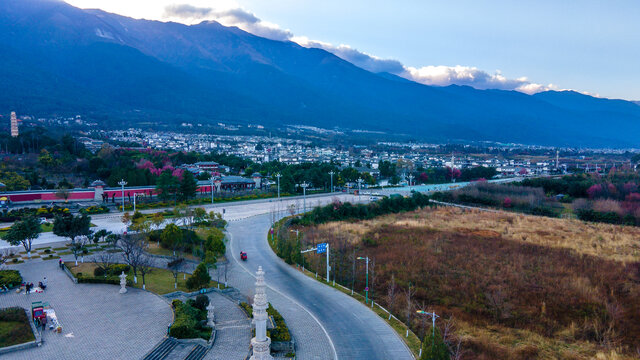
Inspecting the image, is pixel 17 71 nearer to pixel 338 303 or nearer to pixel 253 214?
pixel 253 214

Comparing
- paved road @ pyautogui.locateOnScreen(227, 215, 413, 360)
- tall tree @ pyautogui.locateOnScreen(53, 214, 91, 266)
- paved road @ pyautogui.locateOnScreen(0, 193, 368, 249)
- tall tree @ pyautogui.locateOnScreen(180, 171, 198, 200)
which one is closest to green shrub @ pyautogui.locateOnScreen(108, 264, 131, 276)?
tall tree @ pyautogui.locateOnScreen(53, 214, 91, 266)

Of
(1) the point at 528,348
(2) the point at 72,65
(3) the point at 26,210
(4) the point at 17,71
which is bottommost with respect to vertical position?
(1) the point at 528,348

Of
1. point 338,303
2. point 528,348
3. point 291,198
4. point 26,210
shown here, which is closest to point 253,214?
point 291,198

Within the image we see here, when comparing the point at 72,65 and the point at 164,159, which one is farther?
the point at 72,65

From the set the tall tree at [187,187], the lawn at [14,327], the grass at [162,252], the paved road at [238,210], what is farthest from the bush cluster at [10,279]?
the tall tree at [187,187]

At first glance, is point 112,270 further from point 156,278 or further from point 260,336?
point 260,336

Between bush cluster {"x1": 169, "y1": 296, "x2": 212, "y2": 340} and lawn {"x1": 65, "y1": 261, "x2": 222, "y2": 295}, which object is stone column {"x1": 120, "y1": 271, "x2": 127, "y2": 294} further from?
bush cluster {"x1": 169, "y1": 296, "x2": 212, "y2": 340}
